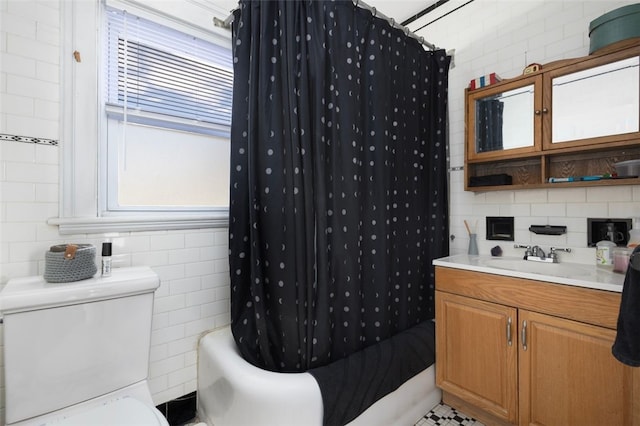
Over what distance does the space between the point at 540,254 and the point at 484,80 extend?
3.83ft

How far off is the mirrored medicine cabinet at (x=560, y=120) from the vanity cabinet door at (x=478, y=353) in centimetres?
78

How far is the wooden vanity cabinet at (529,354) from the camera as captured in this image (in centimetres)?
116

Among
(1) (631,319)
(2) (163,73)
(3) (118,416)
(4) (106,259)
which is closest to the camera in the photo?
(1) (631,319)

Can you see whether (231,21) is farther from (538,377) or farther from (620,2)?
(538,377)

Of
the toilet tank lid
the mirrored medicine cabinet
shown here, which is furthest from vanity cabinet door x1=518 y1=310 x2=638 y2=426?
the toilet tank lid

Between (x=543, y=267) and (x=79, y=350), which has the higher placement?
(x=543, y=267)

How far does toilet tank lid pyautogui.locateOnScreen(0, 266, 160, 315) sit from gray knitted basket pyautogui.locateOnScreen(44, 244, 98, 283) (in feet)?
0.09

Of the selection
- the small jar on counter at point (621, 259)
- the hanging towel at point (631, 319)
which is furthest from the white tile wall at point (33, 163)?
the small jar on counter at point (621, 259)

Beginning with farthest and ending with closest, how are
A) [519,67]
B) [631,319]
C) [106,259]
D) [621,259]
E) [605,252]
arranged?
[519,67], [605,252], [621,259], [106,259], [631,319]

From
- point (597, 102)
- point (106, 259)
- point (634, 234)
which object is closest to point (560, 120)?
point (597, 102)

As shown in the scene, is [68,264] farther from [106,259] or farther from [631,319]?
[631,319]

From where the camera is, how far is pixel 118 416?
985 millimetres

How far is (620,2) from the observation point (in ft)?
4.96

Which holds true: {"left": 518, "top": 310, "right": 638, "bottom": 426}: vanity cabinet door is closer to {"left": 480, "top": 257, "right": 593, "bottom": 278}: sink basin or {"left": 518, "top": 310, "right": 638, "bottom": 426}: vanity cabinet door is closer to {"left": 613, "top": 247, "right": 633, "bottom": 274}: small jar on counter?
{"left": 480, "top": 257, "right": 593, "bottom": 278}: sink basin
